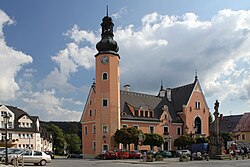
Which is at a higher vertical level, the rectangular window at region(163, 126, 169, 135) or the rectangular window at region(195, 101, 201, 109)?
the rectangular window at region(195, 101, 201, 109)

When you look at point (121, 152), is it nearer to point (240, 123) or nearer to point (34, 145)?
point (34, 145)

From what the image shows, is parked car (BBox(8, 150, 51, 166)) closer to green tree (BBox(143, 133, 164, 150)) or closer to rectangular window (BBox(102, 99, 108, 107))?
rectangular window (BBox(102, 99, 108, 107))

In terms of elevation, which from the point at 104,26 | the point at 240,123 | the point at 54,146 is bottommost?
the point at 54,146

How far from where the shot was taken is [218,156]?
42.6 m

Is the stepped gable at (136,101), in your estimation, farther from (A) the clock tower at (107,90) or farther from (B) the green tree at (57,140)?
(B) the green tree at (57,140)

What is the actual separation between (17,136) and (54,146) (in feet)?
126

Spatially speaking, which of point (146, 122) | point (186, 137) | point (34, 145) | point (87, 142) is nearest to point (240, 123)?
point (186, 137)

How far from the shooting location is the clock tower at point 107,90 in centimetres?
6275

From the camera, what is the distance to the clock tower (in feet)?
206

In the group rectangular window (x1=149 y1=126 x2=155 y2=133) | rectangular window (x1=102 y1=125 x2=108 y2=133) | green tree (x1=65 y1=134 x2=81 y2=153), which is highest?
rectangular window (x1=102 y1=125 x2=108 y2=133)

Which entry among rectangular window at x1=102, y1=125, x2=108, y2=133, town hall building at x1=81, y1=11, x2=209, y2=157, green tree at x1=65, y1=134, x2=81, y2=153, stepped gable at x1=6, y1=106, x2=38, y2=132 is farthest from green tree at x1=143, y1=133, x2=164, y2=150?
green tree at x1=65, y1=134, x2=81, y2=153

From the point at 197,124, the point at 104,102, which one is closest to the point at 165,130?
the point at 197,124

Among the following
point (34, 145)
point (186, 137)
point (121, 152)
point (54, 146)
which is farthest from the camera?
point (54, 146)

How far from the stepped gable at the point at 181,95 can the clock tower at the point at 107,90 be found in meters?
18.9
